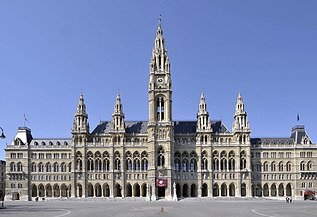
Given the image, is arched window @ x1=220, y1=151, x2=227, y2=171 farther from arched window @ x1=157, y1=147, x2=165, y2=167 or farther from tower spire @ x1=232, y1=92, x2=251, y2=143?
arched window @ x1=157, y1=147, x2=165, y2=167

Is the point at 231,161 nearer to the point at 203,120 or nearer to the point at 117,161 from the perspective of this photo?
the point at 203,120

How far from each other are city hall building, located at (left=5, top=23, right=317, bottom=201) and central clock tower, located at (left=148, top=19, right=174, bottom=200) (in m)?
0.30

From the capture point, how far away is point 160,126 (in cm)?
14162

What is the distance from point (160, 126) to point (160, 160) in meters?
10.3

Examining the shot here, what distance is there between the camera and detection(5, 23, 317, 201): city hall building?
463 feet

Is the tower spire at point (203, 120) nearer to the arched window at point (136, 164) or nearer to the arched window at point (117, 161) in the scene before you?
the arched window at point (136, 164)

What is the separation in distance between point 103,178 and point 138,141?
52.2 ft

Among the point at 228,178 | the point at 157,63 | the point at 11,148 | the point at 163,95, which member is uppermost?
the point at 157,63

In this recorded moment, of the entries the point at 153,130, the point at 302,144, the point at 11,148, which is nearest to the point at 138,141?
the point at 153,130

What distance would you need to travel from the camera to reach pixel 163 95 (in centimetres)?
14475

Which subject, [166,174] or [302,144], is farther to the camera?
[302,144]

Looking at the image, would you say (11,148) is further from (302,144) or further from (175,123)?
(302,144)

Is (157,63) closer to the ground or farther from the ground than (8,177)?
farther from the ground

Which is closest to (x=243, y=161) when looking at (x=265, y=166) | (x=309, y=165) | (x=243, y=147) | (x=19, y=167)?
(x=243, y=147)
